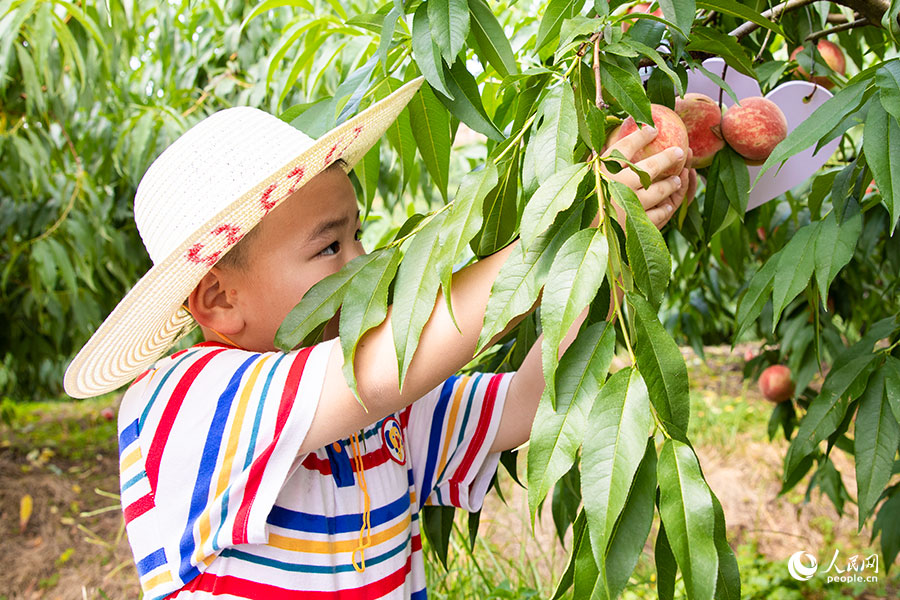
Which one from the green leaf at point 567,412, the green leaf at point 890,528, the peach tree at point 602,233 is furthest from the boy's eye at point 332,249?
the green leaf at point 890,528

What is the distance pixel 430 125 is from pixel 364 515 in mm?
497

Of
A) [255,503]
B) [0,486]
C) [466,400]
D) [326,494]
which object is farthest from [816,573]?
[0,486]

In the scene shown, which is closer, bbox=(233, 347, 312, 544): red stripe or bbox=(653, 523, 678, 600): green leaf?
bbox=(653, 523, 678, 600): green leaf

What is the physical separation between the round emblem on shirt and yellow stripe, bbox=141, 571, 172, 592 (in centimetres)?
32

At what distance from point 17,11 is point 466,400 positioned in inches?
49.6

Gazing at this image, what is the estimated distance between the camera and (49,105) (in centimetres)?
254

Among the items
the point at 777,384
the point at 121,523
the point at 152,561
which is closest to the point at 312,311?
the point at 152,561

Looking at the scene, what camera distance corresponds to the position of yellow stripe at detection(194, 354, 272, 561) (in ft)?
2.59

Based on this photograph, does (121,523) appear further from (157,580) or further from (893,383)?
(893,383)

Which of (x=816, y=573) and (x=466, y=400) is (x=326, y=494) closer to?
(x=466, y=400)

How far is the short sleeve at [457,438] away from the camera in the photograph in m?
1.07

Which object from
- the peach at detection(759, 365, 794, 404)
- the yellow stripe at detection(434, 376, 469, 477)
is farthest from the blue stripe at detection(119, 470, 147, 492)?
the peach at detection(759, 365, 794, 404)

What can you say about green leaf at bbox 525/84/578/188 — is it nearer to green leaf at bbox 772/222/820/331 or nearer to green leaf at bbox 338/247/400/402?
green leaf at bbox 338/247/400/402

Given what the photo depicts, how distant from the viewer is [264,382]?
2.60 ft
